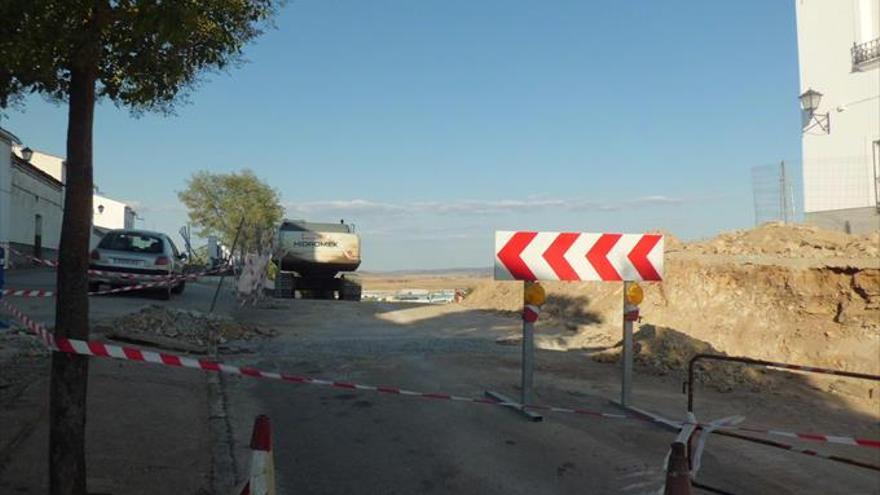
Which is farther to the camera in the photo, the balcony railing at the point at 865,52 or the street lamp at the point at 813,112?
the street lamp at the point at 813,112

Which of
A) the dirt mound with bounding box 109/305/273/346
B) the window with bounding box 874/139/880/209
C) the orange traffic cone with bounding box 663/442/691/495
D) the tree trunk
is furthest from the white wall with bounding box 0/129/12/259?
the orange traffic cone with bounding box 663/442/691/495

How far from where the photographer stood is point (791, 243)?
17844 millimetres

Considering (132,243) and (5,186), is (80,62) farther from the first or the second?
(5,186)

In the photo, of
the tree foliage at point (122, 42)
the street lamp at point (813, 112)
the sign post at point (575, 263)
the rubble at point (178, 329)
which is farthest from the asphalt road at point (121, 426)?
the street lamp at point (813, 112)

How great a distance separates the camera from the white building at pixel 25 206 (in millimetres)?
29641

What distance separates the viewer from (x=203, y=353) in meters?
10.7

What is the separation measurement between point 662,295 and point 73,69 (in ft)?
53.8

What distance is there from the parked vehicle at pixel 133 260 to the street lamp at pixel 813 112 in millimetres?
17000

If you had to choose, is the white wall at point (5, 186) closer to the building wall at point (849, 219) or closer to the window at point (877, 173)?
the building wall at point (849, 219)

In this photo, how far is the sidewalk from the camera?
4977 millimetres

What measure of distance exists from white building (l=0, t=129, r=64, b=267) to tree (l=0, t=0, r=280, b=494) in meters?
24.7

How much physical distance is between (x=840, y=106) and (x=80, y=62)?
21084mm

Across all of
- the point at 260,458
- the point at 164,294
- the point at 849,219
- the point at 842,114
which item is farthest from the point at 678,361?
the point at 842,114

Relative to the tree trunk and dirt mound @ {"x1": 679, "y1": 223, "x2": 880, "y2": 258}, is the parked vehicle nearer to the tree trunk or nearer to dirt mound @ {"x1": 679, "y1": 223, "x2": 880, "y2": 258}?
the tree trunk
